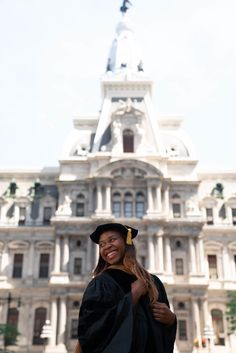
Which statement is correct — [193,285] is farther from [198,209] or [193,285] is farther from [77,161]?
[77,161]

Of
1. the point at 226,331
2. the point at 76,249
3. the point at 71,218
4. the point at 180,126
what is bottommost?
the point at 226,331

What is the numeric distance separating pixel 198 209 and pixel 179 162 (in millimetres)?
4884

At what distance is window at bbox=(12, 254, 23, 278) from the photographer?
35359 mm

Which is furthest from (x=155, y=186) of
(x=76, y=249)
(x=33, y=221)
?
(x=33, y=221)

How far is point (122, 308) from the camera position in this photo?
4.48 m

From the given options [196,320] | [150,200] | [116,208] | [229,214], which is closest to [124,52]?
[150,200]

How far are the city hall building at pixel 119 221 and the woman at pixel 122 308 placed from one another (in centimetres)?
2700

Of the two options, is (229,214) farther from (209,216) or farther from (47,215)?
(47,215)

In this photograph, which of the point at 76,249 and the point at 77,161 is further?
the point at 77,161

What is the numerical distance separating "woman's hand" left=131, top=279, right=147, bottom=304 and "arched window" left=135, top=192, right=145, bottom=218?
3051 cm

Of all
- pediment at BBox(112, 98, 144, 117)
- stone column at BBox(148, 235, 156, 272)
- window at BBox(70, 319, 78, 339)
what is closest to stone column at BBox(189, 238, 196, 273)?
stone column at BBox(148, 235, 156, 272)

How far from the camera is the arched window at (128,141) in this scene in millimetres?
38281

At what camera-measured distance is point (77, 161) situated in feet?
125

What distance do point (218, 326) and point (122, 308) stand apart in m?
32.0
